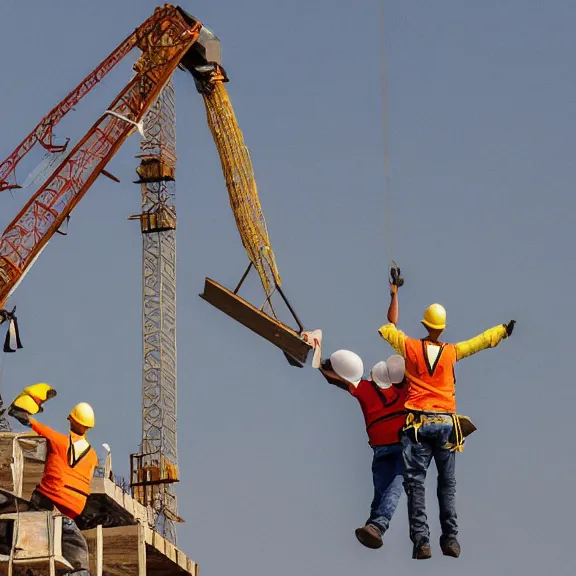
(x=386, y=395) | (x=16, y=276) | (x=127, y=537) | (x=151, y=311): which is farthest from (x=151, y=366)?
(x=386, y=395)

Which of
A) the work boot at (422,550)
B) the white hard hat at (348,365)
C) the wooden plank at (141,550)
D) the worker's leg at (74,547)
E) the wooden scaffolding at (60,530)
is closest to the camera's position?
the work boot at (422,550)

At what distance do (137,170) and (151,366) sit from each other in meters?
7.90

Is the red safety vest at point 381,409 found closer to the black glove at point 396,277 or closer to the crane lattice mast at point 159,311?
the black glove at point 396,277

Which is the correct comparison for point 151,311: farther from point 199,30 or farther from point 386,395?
point 386,395

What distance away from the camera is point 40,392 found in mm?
32312

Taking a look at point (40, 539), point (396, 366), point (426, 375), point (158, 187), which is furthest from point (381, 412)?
point (158, 187)

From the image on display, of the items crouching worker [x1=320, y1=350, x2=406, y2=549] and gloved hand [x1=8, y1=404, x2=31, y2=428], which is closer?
crouching worker [x1=320, y1=350, x2=406, y2=549]

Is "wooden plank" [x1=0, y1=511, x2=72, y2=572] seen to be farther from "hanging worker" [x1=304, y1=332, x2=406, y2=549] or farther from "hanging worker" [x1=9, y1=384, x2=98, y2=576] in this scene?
"hanging worker" [x1=304, y1=332, x2=406, y2=549]

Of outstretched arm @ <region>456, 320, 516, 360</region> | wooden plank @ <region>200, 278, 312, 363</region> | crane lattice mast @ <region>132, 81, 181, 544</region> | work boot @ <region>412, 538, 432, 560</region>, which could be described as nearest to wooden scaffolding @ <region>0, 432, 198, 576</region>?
wooden plank @ <region>200, 278, 312, 363</region>

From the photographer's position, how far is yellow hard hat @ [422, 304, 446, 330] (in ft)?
98.2

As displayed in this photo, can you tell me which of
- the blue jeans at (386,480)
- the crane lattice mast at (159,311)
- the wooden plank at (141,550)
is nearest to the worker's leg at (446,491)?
the blue jeans at (386,480)

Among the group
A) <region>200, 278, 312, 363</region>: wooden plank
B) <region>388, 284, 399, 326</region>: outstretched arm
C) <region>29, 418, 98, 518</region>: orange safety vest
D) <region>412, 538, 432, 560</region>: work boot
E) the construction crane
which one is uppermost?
the construction crane

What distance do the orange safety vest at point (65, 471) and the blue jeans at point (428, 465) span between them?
515 cm

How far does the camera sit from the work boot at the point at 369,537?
97.1 ft
